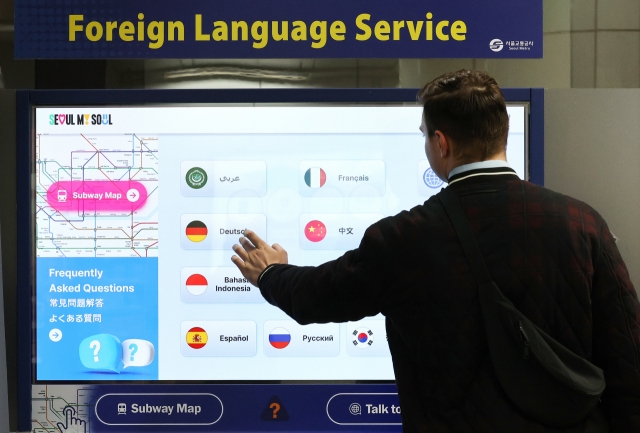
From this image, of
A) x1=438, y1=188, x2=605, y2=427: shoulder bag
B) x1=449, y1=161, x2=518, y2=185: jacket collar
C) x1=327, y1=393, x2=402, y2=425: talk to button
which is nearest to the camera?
x1=438, y1=188, x2=605, y2=427: shoulder bag

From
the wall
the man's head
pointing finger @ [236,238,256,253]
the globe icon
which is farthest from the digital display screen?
the man's head

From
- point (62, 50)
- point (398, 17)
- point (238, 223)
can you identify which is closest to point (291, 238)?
point (238, 223)

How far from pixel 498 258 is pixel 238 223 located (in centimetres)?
117

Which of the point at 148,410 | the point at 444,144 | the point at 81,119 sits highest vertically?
the point at 81,119

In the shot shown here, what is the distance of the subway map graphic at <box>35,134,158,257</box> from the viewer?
2363 mm

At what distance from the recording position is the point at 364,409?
2330 mm

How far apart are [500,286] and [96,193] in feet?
5.18

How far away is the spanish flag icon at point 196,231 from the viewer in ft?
7.77

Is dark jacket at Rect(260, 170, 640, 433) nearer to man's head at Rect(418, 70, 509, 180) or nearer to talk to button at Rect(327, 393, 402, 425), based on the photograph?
man's head at Rect(418, 70, 509, 180)

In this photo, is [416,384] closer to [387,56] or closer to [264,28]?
[387,56]

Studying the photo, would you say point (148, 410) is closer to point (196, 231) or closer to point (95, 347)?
point (95, 347)

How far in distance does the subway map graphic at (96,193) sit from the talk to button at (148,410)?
534mm

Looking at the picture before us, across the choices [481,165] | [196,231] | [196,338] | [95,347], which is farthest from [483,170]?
[95,347]

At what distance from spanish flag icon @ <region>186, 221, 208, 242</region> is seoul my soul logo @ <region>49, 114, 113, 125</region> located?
492 mm
